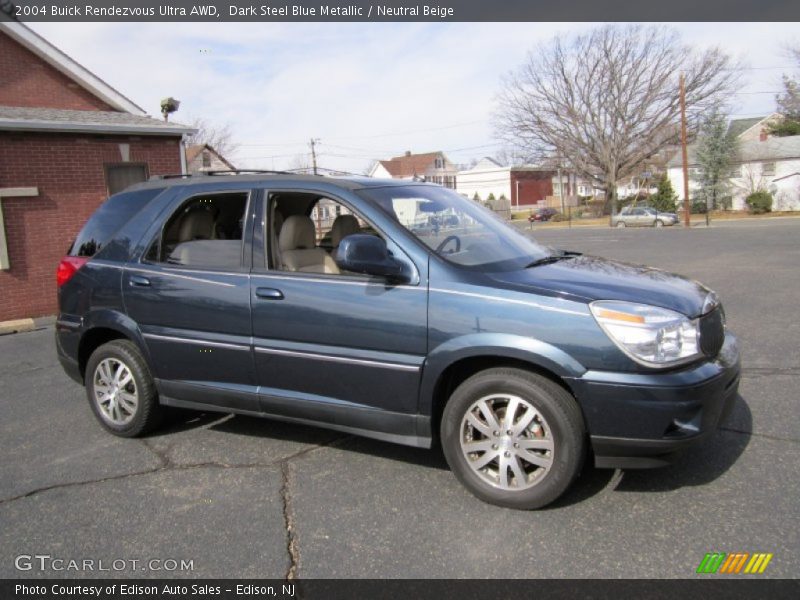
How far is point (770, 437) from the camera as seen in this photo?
407cm

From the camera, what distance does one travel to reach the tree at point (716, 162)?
46.8 meters

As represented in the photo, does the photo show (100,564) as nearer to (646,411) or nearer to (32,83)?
(646,411)

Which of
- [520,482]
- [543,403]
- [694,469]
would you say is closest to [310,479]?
[520,482]

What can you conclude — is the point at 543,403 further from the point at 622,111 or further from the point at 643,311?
the point at 622,111

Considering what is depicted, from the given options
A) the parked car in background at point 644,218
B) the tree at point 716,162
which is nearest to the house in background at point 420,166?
the tree at point 716,162

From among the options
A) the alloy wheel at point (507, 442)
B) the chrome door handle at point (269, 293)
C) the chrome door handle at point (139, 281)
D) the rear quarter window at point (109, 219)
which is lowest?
the alloy wheel at point (507, 442)

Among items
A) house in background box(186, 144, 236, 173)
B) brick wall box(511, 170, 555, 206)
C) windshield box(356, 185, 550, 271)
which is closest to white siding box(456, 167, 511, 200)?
brick wall box(511, 170, 555, 206)

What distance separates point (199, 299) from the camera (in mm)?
4070

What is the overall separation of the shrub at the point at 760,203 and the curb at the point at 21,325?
146 feet

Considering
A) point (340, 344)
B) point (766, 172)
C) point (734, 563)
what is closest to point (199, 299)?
point (340, 344)

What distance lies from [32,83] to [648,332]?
13937 millimetres

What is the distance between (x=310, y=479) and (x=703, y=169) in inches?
1981

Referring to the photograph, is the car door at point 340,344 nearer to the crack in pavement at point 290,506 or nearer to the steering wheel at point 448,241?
the steering wheel at point 448,241

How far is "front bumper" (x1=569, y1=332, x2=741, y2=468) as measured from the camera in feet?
9.79
